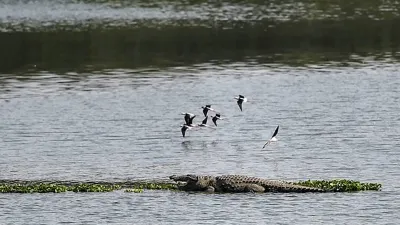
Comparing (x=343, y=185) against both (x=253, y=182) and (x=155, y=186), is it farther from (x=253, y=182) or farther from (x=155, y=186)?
(x=155, y=186)

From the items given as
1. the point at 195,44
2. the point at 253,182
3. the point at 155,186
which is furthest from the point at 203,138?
the point at 195,44

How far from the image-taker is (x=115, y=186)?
27938 millimetres

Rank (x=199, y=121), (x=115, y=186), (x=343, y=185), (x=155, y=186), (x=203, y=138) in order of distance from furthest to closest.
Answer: (x=199, y=121) < (x=203, y=138) < (x=115, y=186) < (x=155, y=186) < (x=343, y=185)

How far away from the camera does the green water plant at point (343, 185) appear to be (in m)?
26.8

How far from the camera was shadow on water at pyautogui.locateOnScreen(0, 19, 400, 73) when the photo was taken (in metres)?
55.8

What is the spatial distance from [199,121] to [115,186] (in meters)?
11.7

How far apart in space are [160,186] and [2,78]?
24966 mm

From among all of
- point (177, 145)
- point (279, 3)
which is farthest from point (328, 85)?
point (279, 3)

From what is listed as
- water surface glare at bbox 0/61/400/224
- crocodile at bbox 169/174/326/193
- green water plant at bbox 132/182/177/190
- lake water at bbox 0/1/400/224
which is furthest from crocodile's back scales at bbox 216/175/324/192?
green water plant at bbox 132/182/177/190

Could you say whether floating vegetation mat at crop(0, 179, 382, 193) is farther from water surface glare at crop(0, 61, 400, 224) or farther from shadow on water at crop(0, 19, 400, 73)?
shadow on water at crop(0, 19, 400, 73)

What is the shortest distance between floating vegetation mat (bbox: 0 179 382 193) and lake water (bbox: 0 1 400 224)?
33cm

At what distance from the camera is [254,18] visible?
241 feet

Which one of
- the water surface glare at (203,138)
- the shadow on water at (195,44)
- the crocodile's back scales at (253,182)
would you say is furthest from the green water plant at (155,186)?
the shadow on water at (195,44)

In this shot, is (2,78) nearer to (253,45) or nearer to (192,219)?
(253,45)
